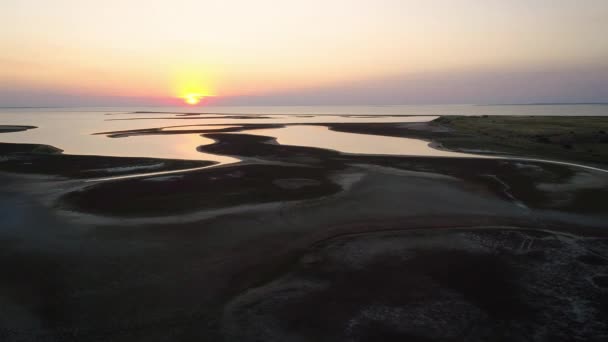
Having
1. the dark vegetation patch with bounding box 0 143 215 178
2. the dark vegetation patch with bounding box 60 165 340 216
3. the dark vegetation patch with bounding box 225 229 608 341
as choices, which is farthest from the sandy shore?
the dark vegetation patch with bounding box 0 143 215 178

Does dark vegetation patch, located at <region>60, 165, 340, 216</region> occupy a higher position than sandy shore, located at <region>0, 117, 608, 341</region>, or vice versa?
dark vegetation patch, located at <region>60, 165, 340, 216</region>

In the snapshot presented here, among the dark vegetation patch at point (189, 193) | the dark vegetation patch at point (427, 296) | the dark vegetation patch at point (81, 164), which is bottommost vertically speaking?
the dark vegetation patch at point (427, 296)

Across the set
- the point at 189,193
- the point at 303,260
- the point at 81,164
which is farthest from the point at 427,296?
the point at 81,164

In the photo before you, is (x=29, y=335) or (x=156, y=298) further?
(x=156, y=298)

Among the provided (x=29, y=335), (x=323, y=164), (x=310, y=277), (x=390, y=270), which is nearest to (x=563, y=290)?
(x=390, y=270)

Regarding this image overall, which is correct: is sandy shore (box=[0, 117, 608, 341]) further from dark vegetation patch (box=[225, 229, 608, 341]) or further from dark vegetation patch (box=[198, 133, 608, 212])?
dark vegetation patch (box=[198, 133, 608, 212])

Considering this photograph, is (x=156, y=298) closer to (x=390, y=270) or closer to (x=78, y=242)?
(x=78, y=242)

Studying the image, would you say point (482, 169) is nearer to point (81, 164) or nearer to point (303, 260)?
point (303, 260)

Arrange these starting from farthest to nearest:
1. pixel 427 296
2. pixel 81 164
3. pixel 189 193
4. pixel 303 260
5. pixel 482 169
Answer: pixel 81 164, pixel 482 169, pixel 189 193, pixel 303 260, pixel 427 296

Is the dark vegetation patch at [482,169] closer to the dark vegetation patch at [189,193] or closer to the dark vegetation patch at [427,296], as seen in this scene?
the dark vegetation patch at [189,193]

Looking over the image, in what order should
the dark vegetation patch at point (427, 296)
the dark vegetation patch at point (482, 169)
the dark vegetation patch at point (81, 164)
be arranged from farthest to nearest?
1. the dark vegetation patch at point (81, 164)
2. the dark vegetation patch at point (482, 169)
3. the dark vegetation patch at point (427, 296)

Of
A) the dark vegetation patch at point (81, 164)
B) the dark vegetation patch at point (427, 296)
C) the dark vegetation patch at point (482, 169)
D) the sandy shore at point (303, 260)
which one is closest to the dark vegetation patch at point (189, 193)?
the sandy shore at point (303, 260)
